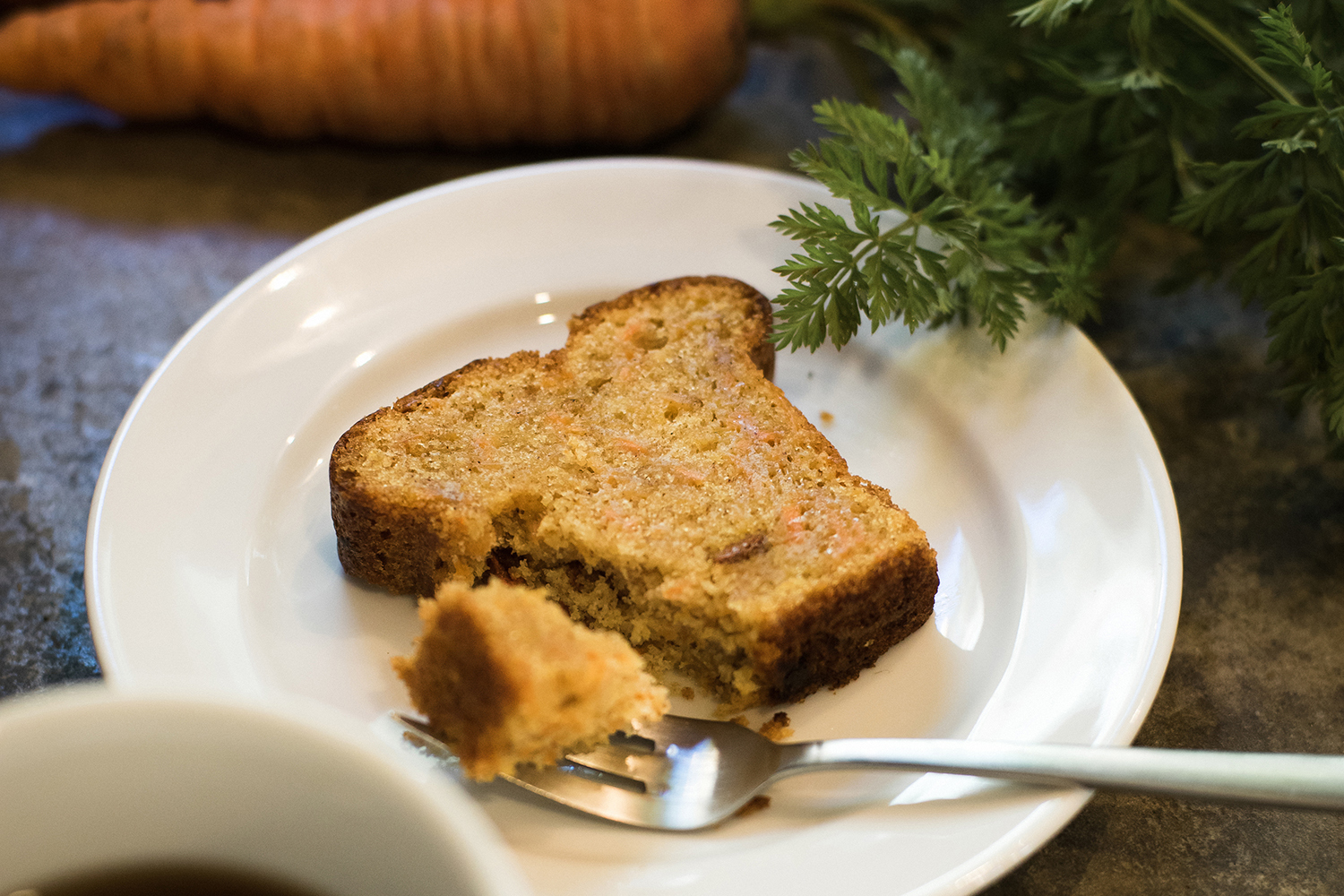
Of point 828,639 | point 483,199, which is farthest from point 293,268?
point 828,639

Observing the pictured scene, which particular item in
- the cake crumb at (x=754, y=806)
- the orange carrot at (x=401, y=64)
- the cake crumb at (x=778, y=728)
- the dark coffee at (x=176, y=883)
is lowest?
the cake crumb at (x=754, y=806)

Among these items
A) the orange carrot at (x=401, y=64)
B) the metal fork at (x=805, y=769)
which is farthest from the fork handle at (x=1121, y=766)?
the orange carrot at (x=401, y=64)

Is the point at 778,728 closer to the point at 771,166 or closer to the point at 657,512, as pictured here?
the point at 657,512

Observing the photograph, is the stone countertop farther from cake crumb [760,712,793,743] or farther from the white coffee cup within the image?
the white coffee cup

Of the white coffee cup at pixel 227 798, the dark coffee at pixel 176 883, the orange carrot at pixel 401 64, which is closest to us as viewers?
the white coffee cup at pixel 227 798

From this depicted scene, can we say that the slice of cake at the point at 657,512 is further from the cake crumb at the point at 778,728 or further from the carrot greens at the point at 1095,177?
the carrot greens at the point at 1095,177

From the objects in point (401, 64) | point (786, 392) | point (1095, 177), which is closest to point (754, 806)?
point (786, 392)
